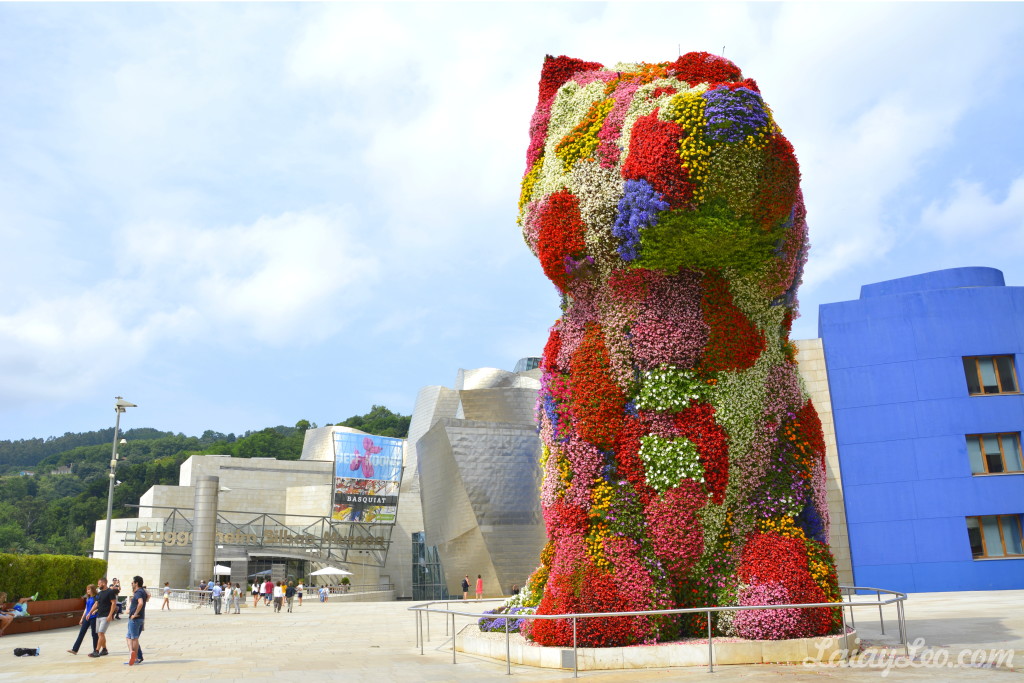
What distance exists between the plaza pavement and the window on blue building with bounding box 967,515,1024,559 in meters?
6.61

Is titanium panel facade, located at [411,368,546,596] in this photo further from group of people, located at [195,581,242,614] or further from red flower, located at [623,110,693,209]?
red flower, located at [623,110,693,209]

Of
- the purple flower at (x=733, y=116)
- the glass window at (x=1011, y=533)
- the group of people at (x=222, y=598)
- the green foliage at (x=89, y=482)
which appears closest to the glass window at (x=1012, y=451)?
the glass window at (x=1011, y=533)

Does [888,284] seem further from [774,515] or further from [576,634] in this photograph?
[576,634]

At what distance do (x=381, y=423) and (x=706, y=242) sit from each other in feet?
348

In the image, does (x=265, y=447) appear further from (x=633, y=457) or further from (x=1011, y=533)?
(x=633, y=457)

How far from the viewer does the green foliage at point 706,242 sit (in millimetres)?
11016

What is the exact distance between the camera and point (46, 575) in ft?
81.2

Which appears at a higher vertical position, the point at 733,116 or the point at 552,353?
the point at 733,116

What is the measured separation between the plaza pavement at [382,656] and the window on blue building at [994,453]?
25.1 ft

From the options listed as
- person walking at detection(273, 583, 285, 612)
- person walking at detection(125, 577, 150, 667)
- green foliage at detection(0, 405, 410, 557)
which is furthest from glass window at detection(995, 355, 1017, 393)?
green foliage at detection(0, 405, 410, 557)

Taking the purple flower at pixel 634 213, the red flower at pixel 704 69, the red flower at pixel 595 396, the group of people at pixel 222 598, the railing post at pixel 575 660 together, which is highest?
the red flower at pixel 704 69

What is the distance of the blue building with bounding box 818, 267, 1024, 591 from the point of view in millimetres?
28297

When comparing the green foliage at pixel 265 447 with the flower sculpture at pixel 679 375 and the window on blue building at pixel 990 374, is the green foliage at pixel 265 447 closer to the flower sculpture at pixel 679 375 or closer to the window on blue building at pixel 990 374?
the window on blue building at pixel 990 374

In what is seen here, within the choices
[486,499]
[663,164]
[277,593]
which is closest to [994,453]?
[486,499]
